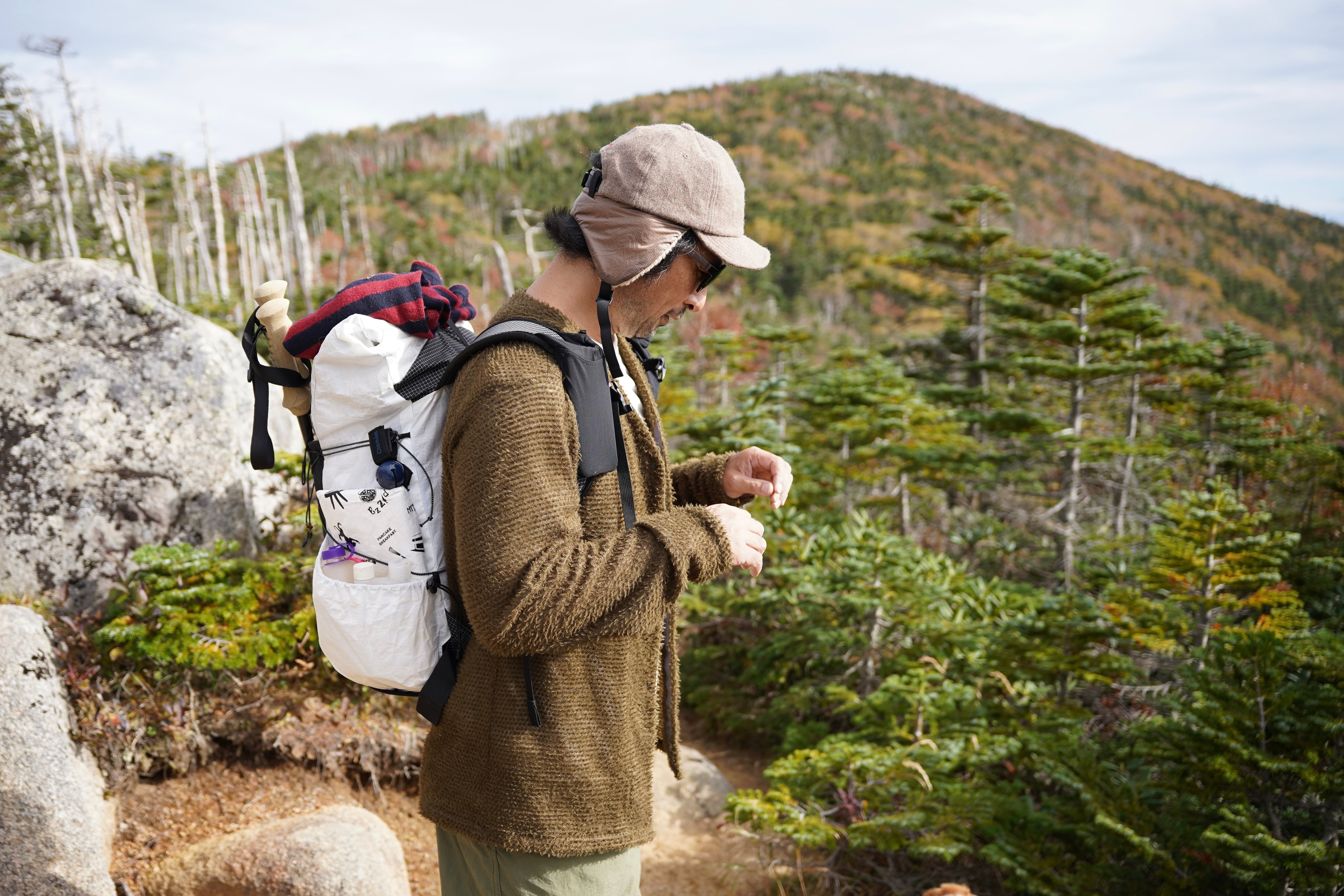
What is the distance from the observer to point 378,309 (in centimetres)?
113

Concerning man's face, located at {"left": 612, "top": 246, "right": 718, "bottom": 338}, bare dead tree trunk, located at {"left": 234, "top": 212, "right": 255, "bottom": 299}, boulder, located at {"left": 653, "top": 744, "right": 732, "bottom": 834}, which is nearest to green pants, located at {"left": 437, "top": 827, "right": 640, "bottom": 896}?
man's face, located at {"left": 612, "top": 246, "right": 718, "bottom": 338}

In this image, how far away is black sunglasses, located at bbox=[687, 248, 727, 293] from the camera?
116 cm

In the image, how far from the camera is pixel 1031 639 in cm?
396

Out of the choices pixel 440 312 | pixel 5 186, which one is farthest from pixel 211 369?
pixel 5 186

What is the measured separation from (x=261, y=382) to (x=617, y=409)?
57 centimetres

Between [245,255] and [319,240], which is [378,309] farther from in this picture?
[319,240]

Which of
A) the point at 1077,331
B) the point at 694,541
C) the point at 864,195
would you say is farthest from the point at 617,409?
the point at 864,195

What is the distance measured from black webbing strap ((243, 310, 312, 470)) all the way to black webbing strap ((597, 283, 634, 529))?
0.49m

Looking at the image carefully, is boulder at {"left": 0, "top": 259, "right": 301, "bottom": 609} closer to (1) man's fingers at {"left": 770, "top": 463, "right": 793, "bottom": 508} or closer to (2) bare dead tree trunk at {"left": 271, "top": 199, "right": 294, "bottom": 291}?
(1) man's fingers at {"left": 770, "top": 463, "right": 793, "bottom": 508}

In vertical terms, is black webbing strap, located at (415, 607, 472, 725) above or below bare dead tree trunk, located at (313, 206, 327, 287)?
below

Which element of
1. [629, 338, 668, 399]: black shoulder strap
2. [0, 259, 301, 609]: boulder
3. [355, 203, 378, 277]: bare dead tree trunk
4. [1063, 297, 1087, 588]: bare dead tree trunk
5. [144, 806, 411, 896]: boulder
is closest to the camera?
[629, 338, 668, 399]: black shoulder strap

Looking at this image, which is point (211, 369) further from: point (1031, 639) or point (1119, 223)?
point (1119, 223)

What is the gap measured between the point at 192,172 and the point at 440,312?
155ft

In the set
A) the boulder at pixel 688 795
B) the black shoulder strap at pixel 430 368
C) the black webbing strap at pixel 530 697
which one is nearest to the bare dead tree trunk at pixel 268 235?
the boulder at pixel 688 795
